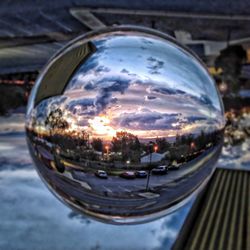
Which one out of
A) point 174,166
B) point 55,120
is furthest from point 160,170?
point 55,120

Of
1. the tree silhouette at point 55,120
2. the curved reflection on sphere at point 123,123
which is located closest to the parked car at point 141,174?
the curved reflection on sphere at point 123,123

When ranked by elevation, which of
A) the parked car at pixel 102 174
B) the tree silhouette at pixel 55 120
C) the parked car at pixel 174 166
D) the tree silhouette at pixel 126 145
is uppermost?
the tree silhouette at pixel 55 120

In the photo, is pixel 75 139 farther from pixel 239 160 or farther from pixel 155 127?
pixel 239 160

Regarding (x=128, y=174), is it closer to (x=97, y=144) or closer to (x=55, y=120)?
(x=97, y=144)

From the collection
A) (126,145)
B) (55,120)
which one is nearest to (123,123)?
(126,145)

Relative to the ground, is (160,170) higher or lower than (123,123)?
lower

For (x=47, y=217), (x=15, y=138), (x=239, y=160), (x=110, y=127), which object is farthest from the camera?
(x=239, y=160)

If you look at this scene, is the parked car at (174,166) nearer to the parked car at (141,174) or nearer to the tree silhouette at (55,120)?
the parked car at (141,174)

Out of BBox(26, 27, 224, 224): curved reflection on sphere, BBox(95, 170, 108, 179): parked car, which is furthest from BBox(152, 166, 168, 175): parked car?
BBox(95, 170, 108, 179): parked car

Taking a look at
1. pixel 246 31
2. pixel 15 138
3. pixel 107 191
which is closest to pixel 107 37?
pixel 107 191
